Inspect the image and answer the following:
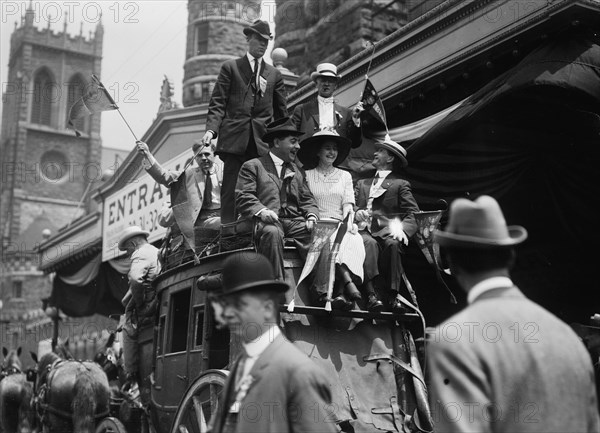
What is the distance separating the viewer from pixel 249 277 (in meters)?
3.87

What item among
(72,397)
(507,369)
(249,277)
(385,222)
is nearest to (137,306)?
(72,397)

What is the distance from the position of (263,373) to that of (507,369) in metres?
1.25

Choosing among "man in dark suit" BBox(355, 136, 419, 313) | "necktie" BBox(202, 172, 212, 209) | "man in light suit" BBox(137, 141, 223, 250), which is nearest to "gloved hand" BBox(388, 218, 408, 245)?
"man in dark suit" BBox(355, 136, 419, 313)

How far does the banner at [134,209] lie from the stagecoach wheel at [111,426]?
6.88m

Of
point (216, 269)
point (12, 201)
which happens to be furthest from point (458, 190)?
point (12, 201)

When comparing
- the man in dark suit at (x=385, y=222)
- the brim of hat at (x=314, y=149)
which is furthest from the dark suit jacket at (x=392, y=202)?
the brim of hat at (x=314, y=149)

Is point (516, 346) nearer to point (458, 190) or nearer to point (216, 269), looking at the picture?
point (216, 269)

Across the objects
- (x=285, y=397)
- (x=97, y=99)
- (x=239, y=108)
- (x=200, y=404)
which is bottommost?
(x=200, y=404)

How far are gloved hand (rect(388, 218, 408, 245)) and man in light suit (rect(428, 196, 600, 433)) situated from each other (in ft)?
14.5

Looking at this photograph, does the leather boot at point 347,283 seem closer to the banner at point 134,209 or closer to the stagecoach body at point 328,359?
the stagecoach body at point 328,359

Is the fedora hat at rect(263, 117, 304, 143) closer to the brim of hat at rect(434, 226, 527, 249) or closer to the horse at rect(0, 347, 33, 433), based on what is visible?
the brim of hat at rect(434, 226, 527, 249)

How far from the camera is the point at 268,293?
3861 mm

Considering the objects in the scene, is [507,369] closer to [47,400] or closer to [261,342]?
[261,342]

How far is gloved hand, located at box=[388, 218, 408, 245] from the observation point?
293 inches
